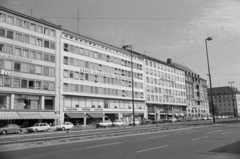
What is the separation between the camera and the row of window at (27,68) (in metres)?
42.3

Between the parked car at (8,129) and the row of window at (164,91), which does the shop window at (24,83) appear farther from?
the row of window at (164,91)

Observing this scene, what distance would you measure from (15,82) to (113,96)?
26.1 meters

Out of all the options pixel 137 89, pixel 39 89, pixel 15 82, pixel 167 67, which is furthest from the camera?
pixel 167 67

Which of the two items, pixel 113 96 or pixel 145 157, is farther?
pixel 113 96

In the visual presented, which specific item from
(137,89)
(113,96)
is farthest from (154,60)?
(113,96)

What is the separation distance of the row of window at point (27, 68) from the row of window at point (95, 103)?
6.63 m

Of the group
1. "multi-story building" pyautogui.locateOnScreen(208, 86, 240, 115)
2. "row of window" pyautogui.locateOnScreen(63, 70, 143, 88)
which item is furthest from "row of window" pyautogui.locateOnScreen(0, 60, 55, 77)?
"multi-story building" pyautogui.locateOnScreen(208, 86, 240, 115)

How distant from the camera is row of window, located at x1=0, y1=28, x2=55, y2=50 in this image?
140 ft

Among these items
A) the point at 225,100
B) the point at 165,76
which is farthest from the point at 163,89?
the point at 225,100

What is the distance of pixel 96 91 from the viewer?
58.8 metres

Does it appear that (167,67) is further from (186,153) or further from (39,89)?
(186,153)

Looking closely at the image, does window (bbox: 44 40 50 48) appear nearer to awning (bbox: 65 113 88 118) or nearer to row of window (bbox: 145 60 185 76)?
awning (bbox: 65 113 88 118)

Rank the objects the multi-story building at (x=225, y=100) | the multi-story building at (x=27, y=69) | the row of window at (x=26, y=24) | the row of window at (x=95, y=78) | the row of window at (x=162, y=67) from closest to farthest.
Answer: the multi-story building at (x=27, y=69)
the row of window at (x=26, y=24)
the row of window at (x=95, y=78)
the row of window at (x=162, y=67)
the multi-story building at (x=225, y=100)

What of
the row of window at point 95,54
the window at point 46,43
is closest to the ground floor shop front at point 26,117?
the window at point 46,43
